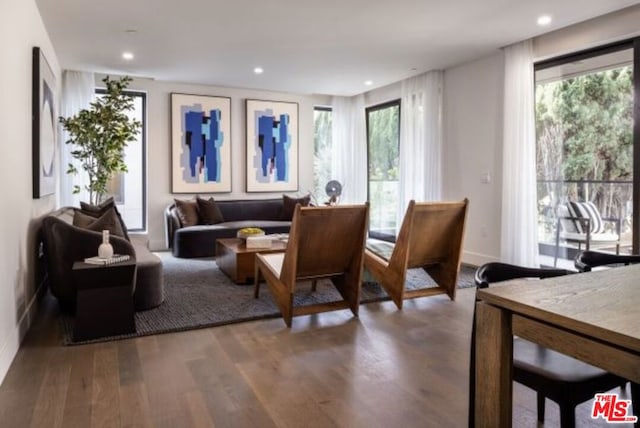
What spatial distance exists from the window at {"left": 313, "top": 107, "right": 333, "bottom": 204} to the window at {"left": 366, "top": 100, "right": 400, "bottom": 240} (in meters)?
0.78

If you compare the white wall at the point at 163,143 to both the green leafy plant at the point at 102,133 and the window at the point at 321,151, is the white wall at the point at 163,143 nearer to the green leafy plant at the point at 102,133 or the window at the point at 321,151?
the green leafy plant at the point at 102,133

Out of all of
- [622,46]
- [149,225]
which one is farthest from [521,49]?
[149,225]

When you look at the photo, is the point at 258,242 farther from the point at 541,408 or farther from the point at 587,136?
the point at 587,136

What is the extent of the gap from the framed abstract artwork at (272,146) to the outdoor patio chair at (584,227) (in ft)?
14.6

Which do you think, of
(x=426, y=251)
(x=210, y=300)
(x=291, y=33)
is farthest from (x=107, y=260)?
(x=291, y=33)

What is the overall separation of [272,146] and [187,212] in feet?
6.47

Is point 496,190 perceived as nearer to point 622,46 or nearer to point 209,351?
point 622,46

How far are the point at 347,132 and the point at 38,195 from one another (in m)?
5.43

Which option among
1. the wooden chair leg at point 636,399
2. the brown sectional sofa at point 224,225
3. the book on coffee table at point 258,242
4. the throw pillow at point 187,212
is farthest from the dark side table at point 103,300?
the throw pillow at point 187,212

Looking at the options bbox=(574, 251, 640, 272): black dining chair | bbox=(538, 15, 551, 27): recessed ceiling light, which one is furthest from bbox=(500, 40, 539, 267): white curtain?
bbox=(574, 251, 640, 272): black dining chair

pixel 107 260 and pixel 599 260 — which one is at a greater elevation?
pixel 599 260

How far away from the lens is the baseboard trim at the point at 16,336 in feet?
8.09

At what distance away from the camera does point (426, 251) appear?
12.6ft

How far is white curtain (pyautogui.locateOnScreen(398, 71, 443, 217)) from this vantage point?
6141 mm
